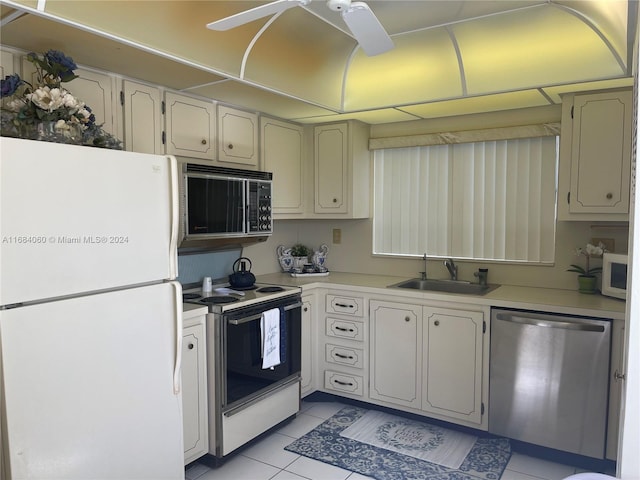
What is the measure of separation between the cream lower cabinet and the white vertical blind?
759mm

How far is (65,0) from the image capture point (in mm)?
1832

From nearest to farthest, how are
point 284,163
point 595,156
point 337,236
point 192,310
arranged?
point 192,310
point 595,156
point 284,163
point 337,236

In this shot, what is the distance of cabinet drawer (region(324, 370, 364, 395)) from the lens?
11.3 ft

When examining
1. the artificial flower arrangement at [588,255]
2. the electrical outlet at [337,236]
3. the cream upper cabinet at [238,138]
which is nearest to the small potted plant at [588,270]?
the artificial flower arrangement at [588,255]

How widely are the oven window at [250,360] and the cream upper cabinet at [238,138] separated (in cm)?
113

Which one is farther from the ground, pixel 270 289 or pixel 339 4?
pixel 339 4

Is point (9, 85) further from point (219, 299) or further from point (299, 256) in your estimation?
point (299, 256)

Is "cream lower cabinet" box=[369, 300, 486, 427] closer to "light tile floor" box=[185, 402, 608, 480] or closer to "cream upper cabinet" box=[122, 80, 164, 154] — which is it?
"light tile floor" box=[185, 402, 608, 480]

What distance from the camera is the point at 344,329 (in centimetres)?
348

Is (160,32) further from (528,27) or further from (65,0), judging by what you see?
(528,27)

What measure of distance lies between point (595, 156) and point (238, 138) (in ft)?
7.59

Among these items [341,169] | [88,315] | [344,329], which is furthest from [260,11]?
[344,329]

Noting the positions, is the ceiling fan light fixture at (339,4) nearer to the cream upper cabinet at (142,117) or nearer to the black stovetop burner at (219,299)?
the cream upper cabinet at (142,117)

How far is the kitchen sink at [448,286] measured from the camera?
341 cm
